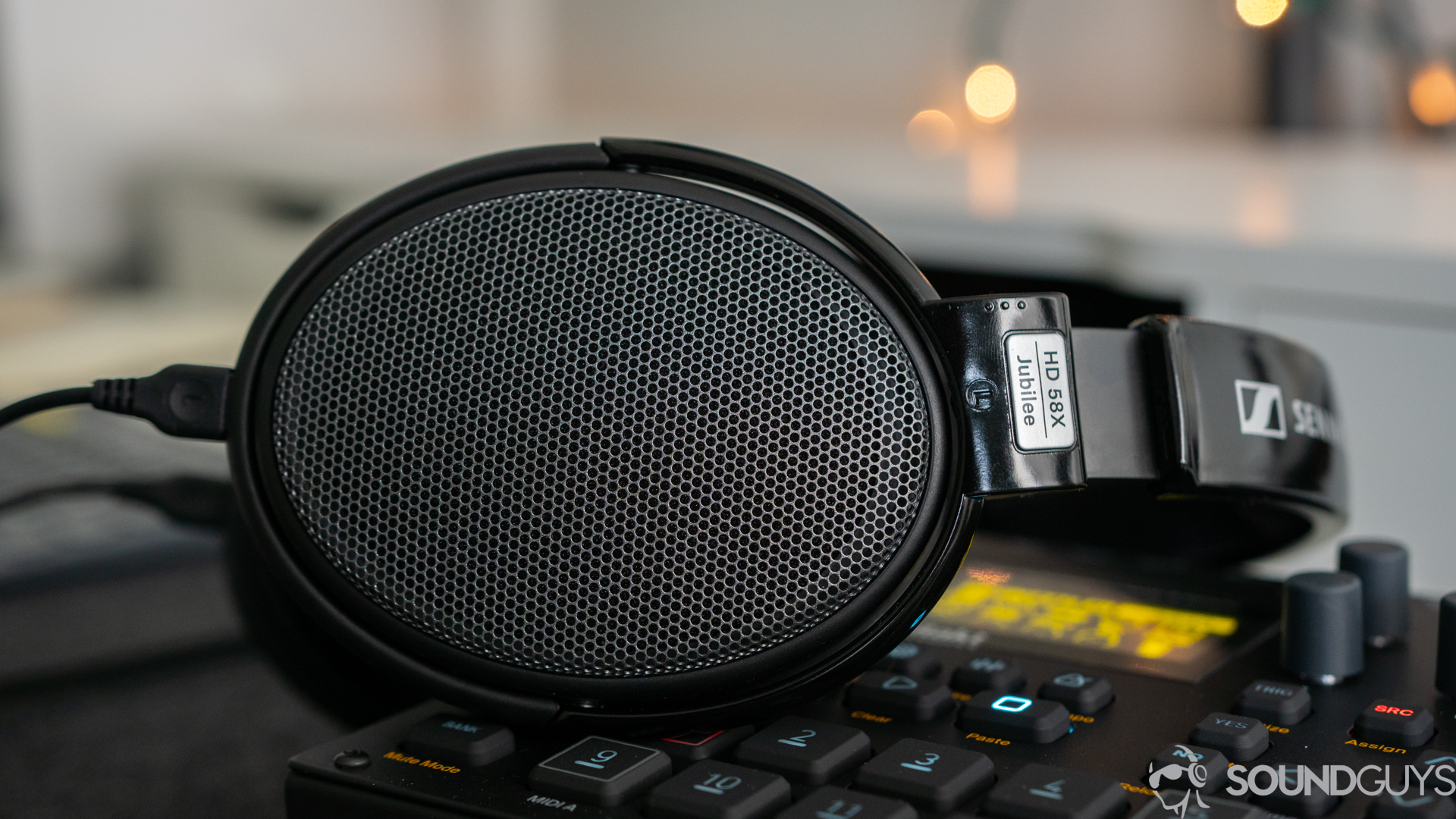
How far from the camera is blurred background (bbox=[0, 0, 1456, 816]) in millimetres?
A: 591

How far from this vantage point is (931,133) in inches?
60.9

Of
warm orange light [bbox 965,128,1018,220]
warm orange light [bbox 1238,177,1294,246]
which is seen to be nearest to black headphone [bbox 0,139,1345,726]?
warm orange light [bbox 1238,177,1294,246]

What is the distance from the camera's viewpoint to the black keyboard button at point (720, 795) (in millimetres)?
226

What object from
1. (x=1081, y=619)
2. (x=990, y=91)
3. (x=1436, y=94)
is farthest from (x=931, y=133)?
(x=1081, y=619)

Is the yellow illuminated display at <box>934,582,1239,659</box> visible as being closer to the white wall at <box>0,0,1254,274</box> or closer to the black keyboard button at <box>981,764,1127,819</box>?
the black keyboard button at <box>981,764,1127,819</box>

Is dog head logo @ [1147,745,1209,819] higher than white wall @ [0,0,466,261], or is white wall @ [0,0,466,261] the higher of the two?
white wall @ [0,0,466,261]

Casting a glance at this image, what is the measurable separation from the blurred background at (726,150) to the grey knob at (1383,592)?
10cm

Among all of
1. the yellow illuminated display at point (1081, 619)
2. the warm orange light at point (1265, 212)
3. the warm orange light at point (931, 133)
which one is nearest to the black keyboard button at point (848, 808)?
the yellow illuminated display at point (1081, 619)

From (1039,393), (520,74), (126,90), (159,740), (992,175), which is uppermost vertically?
(520,74)

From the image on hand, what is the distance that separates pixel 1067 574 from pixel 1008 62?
4.51ft

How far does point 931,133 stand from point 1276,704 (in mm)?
1352

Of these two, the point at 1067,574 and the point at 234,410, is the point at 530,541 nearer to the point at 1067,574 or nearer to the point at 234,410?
the point at 234,410

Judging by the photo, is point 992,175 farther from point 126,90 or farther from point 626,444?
point 126,90

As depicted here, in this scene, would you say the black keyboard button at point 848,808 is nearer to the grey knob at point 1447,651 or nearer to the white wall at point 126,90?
the grey knob at point 1447,651
